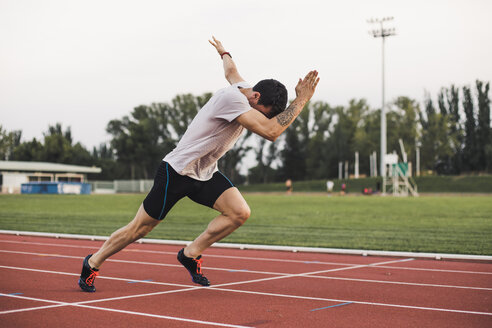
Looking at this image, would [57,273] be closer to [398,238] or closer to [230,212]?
[230,212]

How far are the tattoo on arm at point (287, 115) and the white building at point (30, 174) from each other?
67.8 meters

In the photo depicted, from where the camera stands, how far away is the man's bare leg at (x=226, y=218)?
5.92 metres

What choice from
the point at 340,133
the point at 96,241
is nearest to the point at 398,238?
the point at 96,241

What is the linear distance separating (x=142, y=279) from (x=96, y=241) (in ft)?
18.3

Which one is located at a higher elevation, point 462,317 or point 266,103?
point 266,103

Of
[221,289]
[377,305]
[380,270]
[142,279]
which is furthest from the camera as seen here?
[380,270]

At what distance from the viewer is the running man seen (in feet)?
17.3

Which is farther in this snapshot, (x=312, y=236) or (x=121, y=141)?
(x=121, y=141)

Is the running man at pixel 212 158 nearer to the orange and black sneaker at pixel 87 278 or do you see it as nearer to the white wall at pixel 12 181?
the orange and black sneaker at pixel 87 278

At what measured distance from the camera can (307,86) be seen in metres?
5.30

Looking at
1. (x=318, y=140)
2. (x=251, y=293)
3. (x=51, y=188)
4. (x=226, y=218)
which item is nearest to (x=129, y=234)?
(x=226, y=218)

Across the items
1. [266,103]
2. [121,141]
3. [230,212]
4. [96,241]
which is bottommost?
[96,241]

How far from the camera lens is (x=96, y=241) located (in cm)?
1237

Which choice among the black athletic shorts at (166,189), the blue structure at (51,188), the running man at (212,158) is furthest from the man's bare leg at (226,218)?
the blue structure at (51,188)
